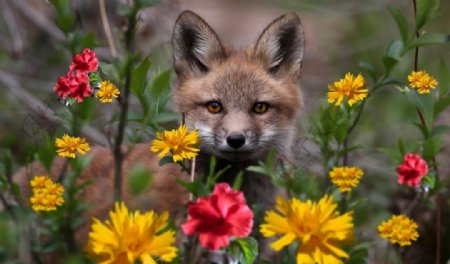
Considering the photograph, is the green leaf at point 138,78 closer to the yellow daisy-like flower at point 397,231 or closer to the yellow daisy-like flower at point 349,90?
the yellow daisy-like flower at point 349,90

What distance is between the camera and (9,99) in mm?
5867

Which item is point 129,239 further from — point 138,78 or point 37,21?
point 37,21

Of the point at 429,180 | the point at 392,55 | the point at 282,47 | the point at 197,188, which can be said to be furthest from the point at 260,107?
the point at 197,188

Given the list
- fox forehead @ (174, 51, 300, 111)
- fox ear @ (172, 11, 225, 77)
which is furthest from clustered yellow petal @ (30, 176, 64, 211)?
fox ear @ (172, 11, 225, 77)

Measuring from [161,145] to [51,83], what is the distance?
4.32 m

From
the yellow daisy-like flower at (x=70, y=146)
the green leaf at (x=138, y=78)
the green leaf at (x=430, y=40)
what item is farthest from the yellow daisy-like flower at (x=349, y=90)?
the yellow daisy-like flower at (x=70, y=146)

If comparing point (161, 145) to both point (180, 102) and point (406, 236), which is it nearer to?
point (406, 236)

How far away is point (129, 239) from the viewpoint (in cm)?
217

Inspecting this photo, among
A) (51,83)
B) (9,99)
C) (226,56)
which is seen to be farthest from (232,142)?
(51,83)

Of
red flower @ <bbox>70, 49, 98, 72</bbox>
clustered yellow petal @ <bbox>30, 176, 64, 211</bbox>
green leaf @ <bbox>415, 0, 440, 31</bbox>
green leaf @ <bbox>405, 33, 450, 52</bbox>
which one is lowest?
clustered yellow petal @ <bbox>30, 176, 64, 211</bbox>

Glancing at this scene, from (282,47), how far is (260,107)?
384 millimetres

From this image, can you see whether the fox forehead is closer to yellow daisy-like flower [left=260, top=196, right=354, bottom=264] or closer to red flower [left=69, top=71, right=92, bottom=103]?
red flower [left=69, top=71, right=92, bottom=103]

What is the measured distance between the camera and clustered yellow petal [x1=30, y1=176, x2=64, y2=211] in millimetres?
2301

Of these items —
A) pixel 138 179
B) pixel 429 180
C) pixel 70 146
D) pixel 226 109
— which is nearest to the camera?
pixel 138 179
